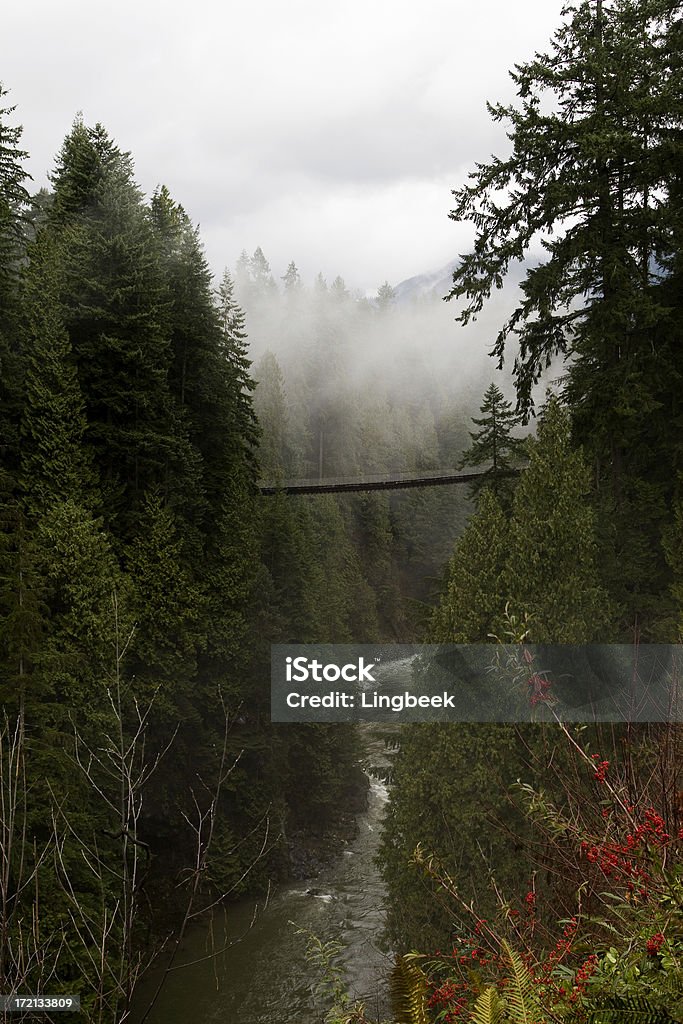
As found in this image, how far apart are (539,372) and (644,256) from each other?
9.65 feet

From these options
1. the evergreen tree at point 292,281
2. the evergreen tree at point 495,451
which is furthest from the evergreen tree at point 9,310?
the evergreen tree at point 292,281

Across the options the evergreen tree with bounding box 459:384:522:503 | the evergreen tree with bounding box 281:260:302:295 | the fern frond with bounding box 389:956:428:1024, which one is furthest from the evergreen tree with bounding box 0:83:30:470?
the evergreen tree with bounding box 281:260:302:295

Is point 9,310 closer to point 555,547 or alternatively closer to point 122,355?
point 122,355

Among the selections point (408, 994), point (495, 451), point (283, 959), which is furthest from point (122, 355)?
point (408, 994)

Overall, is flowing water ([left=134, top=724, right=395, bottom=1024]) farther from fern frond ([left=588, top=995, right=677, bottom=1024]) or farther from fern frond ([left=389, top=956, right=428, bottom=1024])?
fern frond ([left=588, top=995, right=677, bottom=1024])

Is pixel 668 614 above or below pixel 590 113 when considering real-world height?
below

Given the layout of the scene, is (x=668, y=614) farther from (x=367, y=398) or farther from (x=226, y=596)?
(x=367, y=398)

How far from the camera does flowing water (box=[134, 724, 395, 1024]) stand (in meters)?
16.9

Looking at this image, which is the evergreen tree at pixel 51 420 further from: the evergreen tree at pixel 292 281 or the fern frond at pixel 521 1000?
the evergreen tree at pixel 292 281

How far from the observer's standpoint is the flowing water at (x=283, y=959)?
1688 centimetres

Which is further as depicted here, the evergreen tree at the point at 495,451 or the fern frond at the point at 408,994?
the evergreen tree at the point at 495,451

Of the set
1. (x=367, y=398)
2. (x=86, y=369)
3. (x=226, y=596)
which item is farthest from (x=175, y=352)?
(x=367, y=398)

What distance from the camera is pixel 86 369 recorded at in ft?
77.9

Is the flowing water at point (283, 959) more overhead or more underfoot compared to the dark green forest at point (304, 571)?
more underfoot
